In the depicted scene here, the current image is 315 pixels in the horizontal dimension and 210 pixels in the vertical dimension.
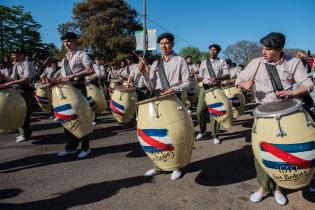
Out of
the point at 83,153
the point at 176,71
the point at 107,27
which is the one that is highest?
the point at 107,27

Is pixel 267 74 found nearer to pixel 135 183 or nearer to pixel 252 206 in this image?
pixel 252 206

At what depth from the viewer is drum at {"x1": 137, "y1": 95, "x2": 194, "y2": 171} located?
3.55m

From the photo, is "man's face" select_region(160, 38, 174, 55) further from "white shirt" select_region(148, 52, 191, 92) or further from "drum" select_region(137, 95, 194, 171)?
"drum" select_region(137, 95, 194, 171)

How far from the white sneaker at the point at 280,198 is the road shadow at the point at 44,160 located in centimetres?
294

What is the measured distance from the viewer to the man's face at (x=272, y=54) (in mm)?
3254

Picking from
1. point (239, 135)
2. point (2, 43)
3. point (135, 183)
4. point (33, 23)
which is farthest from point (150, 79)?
point (33, 23)

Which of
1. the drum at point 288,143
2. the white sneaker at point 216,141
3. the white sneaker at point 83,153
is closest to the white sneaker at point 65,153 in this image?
the white sneaker at point 83,153

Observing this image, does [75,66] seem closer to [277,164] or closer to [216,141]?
[216,141]

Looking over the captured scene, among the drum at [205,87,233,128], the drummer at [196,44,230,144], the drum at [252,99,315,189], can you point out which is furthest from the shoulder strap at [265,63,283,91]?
the drummer at [196,44,230,144]

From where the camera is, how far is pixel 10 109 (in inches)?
208

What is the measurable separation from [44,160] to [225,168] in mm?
3030

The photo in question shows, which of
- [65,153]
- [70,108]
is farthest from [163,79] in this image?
[65,153]

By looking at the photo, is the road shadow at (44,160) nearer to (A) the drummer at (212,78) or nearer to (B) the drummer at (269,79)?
(A) the drummer at (212,78)

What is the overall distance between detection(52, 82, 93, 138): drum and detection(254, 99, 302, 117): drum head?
9.24ft
